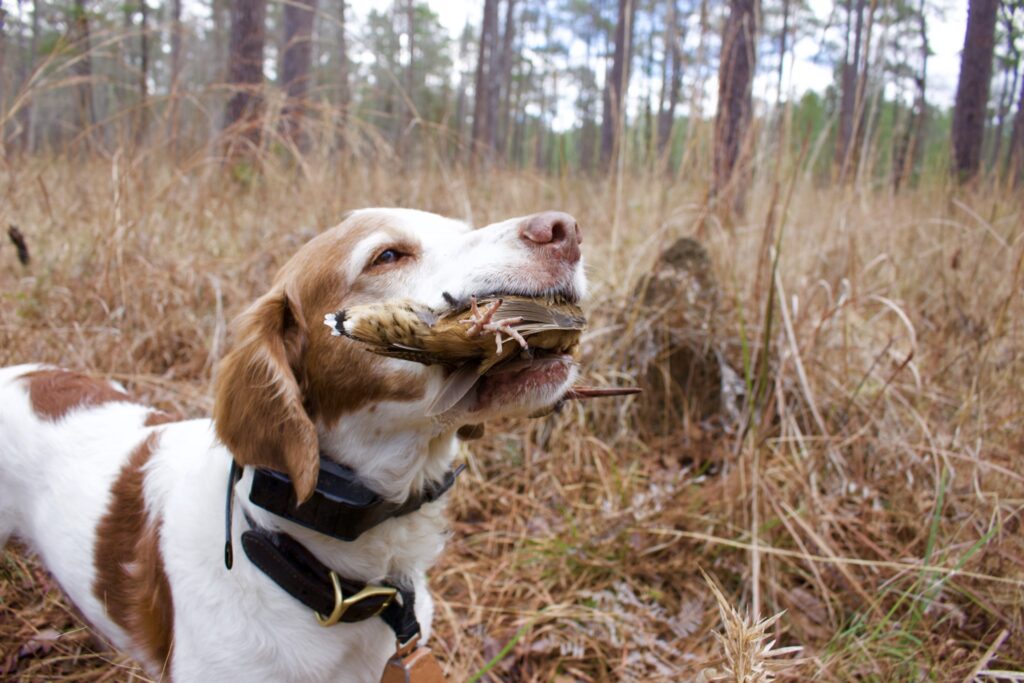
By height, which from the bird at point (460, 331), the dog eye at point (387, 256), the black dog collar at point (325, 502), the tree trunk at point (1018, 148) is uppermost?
the tree trunk at point (1018, 148)

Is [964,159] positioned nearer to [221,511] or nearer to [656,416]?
[656,416]

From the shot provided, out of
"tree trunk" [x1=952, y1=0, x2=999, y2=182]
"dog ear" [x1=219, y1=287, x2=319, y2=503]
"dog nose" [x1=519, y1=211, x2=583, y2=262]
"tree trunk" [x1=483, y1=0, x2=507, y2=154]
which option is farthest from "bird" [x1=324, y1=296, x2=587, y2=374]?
"tree trunk" [x1=483, y1=0, x2=507, y2=154]

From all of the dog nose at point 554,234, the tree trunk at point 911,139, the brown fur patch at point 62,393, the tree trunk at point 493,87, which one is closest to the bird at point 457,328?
the dog nose at point 554,234

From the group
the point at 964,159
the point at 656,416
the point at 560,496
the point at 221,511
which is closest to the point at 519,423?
the point at 560,496

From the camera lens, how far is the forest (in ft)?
6.37

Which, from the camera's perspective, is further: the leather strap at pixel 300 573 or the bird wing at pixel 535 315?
the leather strap at pixel 300 573

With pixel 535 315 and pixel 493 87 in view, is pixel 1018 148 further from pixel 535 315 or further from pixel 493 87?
pixel 493 87

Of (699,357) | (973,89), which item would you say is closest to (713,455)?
(699,357)

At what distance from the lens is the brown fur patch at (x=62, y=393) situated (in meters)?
1.98

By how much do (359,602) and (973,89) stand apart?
16.0ft

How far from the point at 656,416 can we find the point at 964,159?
3.89 m

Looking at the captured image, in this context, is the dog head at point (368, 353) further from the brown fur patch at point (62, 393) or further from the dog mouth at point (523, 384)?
the brown fur patch at point (62, 393)

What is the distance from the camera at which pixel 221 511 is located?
157 cm

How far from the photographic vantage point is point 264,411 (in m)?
1.41
